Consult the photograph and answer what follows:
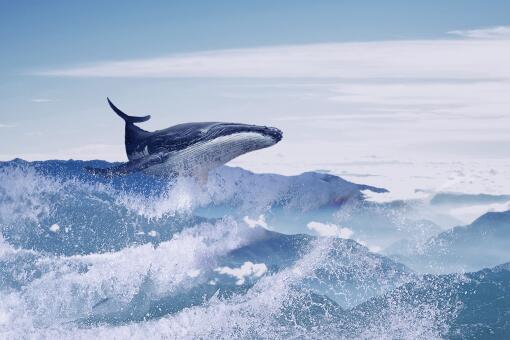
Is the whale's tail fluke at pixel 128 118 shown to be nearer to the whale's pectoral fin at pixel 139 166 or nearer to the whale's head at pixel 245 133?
the whale's pectoral fin at pixel 139 166

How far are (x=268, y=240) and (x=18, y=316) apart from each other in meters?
114

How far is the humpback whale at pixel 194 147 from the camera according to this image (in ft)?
48.8

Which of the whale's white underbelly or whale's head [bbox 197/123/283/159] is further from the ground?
whale's head [bbox 197/123/283/159]

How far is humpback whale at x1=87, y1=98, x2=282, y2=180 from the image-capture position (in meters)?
14.9

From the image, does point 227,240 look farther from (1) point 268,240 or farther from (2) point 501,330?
(2) point 501,330

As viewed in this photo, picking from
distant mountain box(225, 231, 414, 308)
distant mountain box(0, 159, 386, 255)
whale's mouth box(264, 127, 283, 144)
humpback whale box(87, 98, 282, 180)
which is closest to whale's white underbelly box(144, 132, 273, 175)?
humpback whale box(87, 98, 282, 180)

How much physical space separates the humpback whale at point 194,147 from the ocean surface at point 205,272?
1.37 m

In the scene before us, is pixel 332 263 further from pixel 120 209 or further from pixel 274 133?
pixel 274 133

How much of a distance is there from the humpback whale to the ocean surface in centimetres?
137

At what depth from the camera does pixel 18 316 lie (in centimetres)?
7119

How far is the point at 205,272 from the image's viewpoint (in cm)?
13738

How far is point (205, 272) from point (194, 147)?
124835 millimetres

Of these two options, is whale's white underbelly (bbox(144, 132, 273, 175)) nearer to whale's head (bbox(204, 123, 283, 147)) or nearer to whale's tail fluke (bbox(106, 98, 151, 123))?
whale's head (bbox(204, 123, 283, 147))

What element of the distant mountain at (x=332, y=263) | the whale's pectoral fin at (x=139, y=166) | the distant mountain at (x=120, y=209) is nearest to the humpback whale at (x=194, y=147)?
the whale's pectoral fin at (x=139, y=166)
